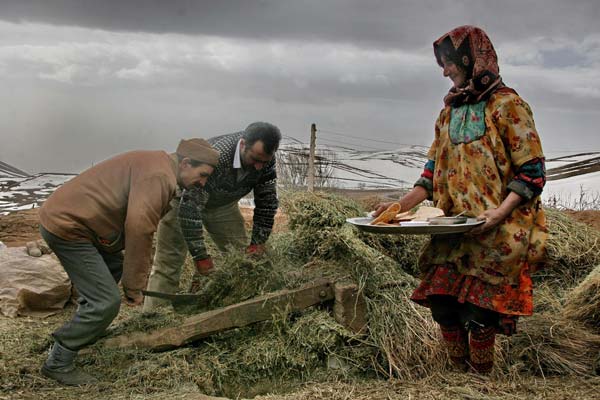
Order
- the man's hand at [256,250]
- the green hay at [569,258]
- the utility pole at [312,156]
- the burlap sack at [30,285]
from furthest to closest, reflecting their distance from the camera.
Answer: the utility pole at [312,156] < the green hay at [569,258] < the burlap sack at [30,285] < the man's hand at [256,250]

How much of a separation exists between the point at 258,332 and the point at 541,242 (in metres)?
2.00

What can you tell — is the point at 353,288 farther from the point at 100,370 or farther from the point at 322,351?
the point at 100,370

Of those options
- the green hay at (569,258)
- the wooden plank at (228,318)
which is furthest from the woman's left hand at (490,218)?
the green hay at (569,258)

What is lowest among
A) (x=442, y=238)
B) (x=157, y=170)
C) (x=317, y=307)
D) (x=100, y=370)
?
(x=100, y=370)

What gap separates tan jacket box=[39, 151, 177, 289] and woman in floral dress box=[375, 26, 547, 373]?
1.59 meters

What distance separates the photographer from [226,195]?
4.77 metres

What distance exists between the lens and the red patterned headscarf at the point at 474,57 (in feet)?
9.87

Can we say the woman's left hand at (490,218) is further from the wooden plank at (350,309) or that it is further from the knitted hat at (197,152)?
the knitted hat at (197,152)

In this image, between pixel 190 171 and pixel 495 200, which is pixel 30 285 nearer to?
pixel 190 171

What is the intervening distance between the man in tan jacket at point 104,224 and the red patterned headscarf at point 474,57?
1.55m

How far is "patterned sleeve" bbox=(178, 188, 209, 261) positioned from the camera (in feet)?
14.3

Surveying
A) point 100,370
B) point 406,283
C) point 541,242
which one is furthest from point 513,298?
point 100,370

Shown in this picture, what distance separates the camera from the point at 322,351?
393 cm

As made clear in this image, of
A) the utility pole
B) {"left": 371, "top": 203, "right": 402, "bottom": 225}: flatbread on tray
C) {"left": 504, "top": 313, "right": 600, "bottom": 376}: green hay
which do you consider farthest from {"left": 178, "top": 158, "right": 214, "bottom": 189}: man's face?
the utility pole
